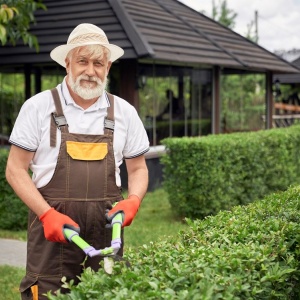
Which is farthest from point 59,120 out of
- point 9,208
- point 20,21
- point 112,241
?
point 20,21

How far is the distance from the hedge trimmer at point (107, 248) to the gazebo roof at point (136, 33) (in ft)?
25.6

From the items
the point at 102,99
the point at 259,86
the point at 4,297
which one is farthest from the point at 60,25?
the point at 259,86

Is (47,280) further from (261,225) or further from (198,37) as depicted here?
(198,37)

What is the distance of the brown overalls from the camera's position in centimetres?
329

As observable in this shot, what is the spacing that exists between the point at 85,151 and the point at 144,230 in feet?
17.7

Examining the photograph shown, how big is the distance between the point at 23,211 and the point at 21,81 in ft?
21.2

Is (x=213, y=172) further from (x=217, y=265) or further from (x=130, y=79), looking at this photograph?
(x=217, y=265)

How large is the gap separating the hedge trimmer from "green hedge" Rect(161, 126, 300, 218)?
5920mm

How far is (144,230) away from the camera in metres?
8.58

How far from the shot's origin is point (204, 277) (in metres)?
2.51

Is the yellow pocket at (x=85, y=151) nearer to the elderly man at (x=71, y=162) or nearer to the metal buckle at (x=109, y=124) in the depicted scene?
the elderly man at (x=71, y=162)

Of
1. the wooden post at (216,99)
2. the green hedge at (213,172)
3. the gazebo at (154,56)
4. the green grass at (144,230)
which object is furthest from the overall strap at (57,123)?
the wooden post at (216,99)

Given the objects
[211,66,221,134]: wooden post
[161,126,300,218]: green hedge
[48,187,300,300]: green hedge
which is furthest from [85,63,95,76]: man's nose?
[211,66,221,134]: wooden post

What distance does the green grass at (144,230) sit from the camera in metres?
6.06
